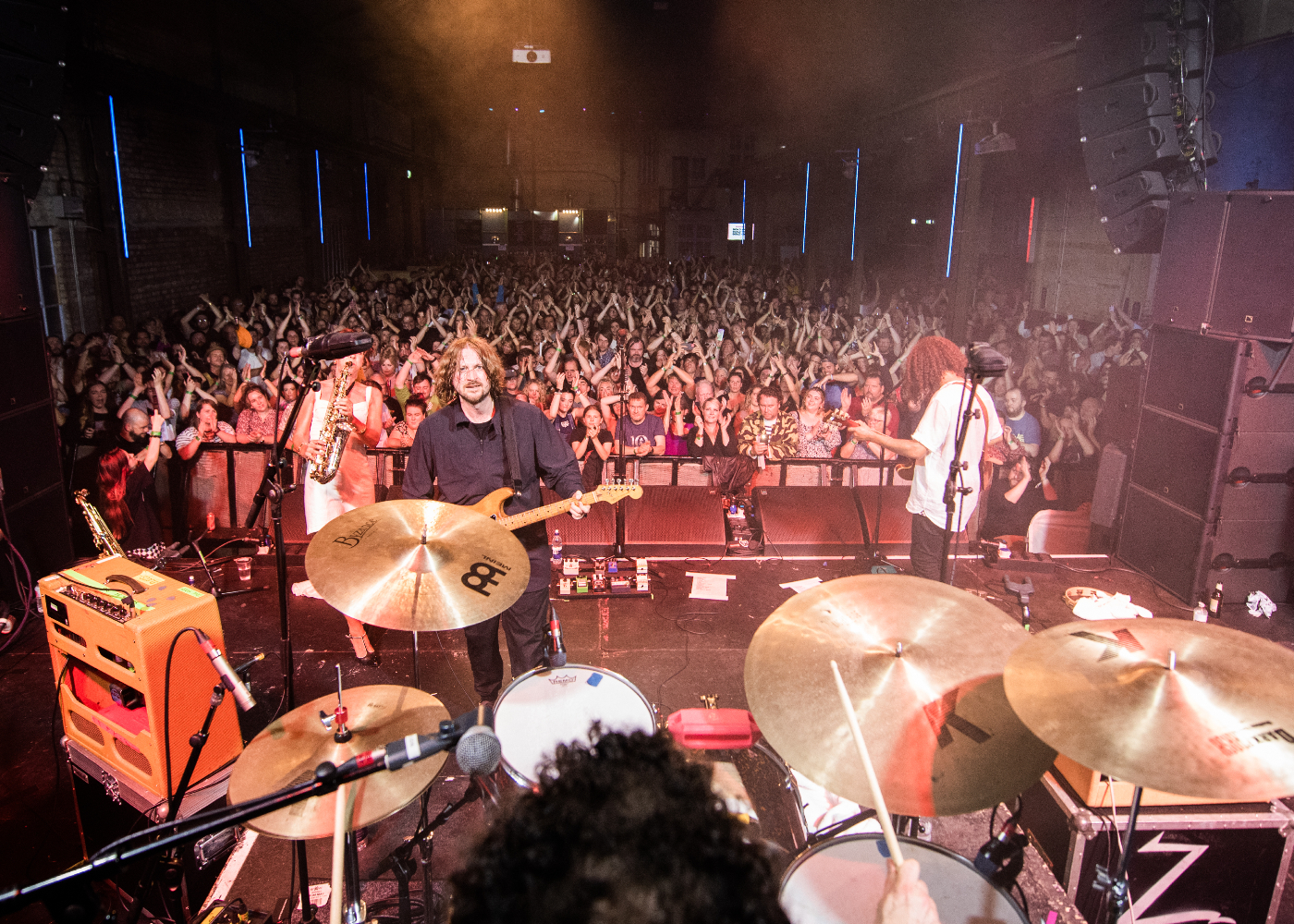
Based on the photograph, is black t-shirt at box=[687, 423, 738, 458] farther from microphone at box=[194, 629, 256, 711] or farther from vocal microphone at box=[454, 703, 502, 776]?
vocal microphone at box=[454, 703, 502, 776]

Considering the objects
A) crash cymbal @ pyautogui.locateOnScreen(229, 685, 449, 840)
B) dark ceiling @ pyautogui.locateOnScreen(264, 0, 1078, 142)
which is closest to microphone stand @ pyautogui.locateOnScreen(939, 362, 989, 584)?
crash cymbal @ pyautogui.locateOnScreen(229, 685, 449, 840)

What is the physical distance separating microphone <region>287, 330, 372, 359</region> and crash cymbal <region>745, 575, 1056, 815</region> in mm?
2078

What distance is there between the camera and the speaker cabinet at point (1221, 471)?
16.5ft

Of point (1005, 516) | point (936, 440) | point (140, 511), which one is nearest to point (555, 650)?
point (936, 440)

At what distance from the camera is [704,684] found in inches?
162

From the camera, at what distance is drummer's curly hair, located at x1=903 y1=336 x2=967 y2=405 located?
13.8 ft

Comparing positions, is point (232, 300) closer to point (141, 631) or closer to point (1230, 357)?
point (141, 631)

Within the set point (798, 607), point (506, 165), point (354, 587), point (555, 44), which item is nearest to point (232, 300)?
point (555, 44)

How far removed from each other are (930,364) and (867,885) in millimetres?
3111

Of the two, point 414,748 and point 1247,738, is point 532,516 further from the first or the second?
point 1247,738

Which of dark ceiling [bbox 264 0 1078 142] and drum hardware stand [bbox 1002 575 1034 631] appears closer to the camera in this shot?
drum hardware stand [bbox 1002 575 1034 631]

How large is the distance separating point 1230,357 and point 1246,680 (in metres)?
4.33

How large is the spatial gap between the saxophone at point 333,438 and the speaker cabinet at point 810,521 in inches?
124

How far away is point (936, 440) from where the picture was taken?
4.03m
